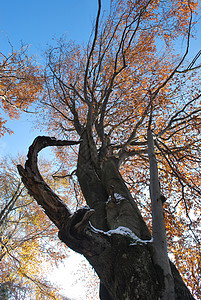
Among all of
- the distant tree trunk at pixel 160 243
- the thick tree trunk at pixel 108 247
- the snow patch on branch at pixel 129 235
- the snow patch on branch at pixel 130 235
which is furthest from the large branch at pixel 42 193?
the distant tree trunk at pixel 160 243

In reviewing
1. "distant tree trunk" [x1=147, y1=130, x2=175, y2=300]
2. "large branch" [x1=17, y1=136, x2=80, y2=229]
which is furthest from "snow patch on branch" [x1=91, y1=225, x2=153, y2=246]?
"large branch" [x1=17, y1=136, x2=80, y2=229]

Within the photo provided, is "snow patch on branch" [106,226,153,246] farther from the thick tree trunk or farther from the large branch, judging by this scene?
the large branch

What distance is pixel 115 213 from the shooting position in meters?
3.42

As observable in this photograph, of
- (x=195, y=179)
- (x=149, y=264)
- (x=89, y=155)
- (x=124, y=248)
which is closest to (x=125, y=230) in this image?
(x=124, y=248)

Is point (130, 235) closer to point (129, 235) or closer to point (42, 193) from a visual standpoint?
point (129, 235)

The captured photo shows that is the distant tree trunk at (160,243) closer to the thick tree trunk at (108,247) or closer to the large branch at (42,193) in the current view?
the thick tree trunk at (108,247)

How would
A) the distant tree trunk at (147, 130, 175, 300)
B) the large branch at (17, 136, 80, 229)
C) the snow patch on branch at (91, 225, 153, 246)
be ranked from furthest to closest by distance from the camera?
the snow patch on branch at (91, 225, 153, 246) → the large branch at (17, 136, 80, 229) → the distant tree trunk at (147, 130, 175, 300)

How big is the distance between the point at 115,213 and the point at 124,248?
0.94 metres

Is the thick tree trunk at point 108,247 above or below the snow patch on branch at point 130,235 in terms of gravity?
below

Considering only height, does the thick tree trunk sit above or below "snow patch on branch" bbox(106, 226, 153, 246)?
below

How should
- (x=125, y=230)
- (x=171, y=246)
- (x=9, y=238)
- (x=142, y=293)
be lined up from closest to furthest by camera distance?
(x=142, y=293) → (x=125, y=230) → (x=171, y=246) → (x=9, y=238)

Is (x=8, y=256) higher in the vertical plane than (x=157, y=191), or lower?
lower

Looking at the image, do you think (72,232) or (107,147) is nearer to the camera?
(72,232)

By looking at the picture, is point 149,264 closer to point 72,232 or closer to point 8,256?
point 72,232
